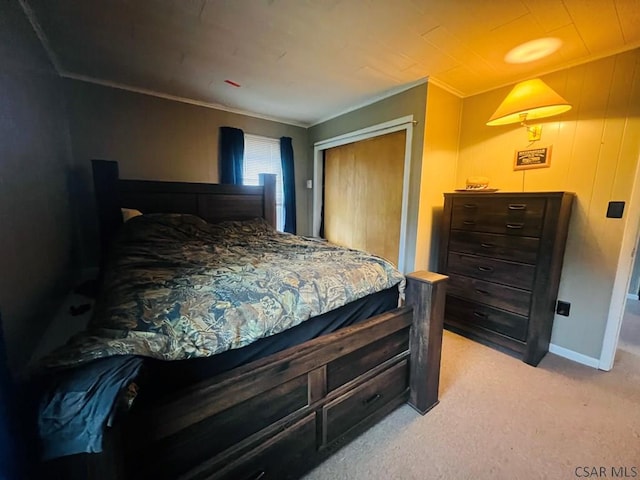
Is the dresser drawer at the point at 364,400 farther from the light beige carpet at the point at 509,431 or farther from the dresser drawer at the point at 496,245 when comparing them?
the dresser drawer at the point at 496,245

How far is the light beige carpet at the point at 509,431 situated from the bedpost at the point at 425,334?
12 cm

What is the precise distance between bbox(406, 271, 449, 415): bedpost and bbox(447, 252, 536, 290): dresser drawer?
1004 millimetres

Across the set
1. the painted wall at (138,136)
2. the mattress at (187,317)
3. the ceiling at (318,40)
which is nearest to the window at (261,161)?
the painted wall at (138,136)

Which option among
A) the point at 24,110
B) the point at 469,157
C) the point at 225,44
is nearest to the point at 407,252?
the point at 469,157

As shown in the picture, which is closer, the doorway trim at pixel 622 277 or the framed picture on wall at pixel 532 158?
the doorway trim at pixel 622 277

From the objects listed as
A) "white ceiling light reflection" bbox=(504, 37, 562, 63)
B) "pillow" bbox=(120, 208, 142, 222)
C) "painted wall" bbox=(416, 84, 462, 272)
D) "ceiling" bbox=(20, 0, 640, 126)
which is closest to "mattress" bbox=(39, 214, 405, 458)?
"pillow" bbox=(120, 208, 142, 222)

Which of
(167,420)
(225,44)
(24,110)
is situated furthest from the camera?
(225,44)

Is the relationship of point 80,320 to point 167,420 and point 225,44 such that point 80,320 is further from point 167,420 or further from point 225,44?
point 225,44

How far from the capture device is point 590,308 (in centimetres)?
200

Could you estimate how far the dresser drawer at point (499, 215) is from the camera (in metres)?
1.94

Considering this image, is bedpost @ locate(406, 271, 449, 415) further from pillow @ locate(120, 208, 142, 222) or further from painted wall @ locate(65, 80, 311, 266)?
painted wall @ locate(65, 80, 311, 266)

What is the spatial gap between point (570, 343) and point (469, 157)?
1814 millimetres

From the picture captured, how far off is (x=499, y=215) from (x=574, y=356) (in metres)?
1.25

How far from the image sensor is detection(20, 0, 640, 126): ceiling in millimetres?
1519
